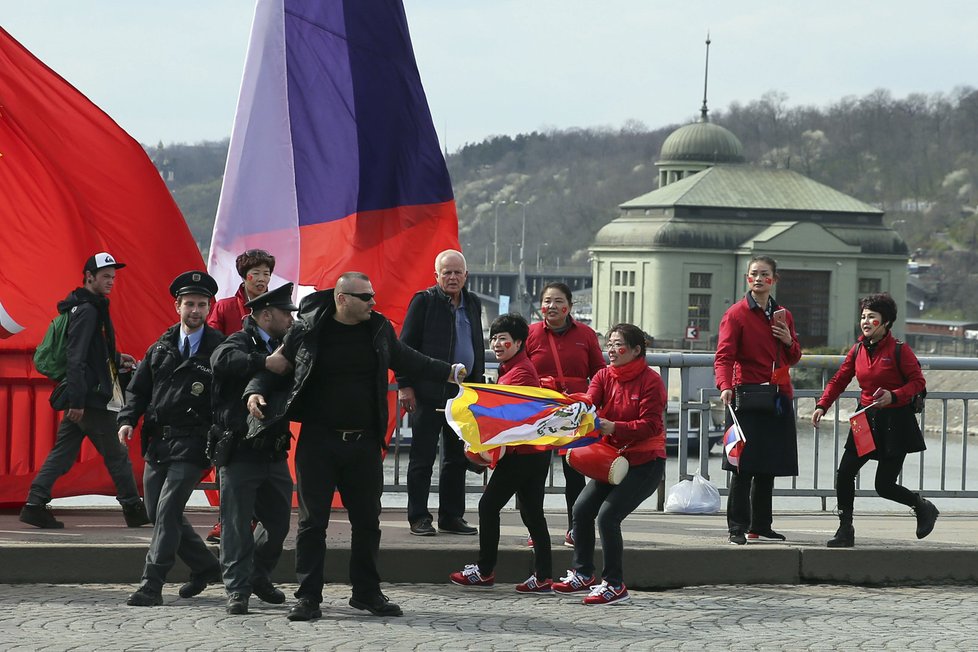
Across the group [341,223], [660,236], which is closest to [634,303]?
[660,236]

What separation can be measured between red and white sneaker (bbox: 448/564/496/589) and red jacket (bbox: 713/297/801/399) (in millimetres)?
1848

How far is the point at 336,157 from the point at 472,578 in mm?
4149

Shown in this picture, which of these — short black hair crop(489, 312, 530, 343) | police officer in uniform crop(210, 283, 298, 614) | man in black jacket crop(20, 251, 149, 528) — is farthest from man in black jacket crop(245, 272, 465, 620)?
man in black jacket crop(20, 251, 149, 528)

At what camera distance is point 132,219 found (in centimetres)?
1077

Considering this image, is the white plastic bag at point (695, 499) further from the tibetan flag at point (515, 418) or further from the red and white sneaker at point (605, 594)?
the tibetan flag at point (515, 418)

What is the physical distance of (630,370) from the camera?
8.08 m

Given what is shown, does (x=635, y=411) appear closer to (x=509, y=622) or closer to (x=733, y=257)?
(x=509, y=622)

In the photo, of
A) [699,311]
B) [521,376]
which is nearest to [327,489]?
[521,376]

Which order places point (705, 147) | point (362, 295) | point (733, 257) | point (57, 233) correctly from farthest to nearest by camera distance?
point (705, 147) < point (733, 257) < point (57, 233) < point (362, 295)

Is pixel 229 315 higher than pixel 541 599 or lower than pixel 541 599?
higher

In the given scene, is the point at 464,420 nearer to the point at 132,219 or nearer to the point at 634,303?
the point at 132,219

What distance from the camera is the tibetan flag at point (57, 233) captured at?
10.3 metres

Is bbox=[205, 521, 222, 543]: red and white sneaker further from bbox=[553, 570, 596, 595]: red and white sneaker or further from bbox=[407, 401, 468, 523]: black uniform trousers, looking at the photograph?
bbox=[553, 570, 596, 595]: red and white sneaker

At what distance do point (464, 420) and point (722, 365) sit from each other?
1884 mm
